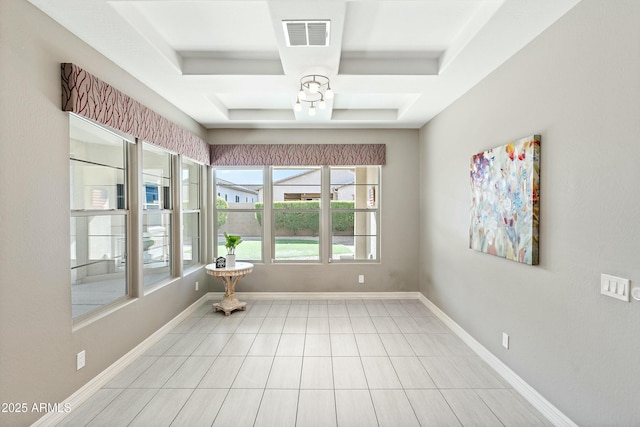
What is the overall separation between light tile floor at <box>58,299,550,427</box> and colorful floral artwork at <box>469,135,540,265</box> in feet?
3.67

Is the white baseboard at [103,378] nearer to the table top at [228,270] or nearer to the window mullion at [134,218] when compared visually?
the window mullion at [134,218]

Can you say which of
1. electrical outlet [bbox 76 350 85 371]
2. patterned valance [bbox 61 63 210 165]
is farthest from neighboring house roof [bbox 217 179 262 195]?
electrical outlet [bbox 76 350 85 371]

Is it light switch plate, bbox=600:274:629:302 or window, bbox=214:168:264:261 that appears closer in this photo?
light switch plate, bbox=600:274:629:302

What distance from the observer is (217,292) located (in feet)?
16.1

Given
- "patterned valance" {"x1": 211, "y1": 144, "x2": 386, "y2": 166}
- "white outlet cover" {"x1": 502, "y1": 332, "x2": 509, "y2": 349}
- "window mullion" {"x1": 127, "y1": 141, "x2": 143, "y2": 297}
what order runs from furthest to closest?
1. "patterned valance" {"x1": 211, "y1": 144, "x2": 386, "y2": 166}
2. "window mullion" {"x1": 127, "y1": 141, "x2": 143, "y2": 297}
3. "white outlet cover" {"x1": 502, "y1": 332, "x2": 509, "y2": 349}

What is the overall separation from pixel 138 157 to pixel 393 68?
2.60 m

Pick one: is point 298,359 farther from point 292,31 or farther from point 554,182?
point 292,31

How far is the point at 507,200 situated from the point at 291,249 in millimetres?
3283

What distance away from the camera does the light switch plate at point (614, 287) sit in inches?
62.3

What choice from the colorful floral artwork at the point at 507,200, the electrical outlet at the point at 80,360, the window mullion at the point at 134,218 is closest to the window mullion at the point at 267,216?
the window mullion at the point at 134,218

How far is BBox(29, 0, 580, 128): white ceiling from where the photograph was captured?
2023 mm

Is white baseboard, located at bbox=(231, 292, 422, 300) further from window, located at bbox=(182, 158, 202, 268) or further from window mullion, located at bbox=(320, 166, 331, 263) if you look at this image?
window, located at bbox=(182, 158, 202, 268)

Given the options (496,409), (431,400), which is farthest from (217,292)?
(496,409)

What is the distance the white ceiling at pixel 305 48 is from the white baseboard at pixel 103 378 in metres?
2.60
